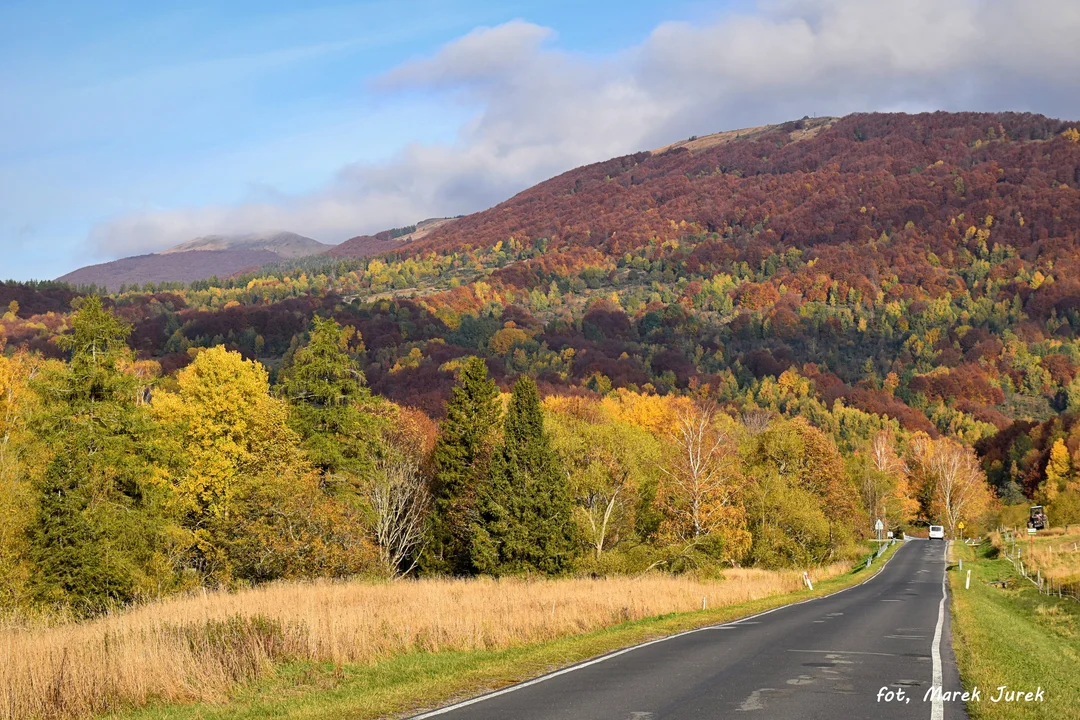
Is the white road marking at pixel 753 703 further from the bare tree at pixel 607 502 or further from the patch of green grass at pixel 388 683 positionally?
the bare tree at pixel 607 502

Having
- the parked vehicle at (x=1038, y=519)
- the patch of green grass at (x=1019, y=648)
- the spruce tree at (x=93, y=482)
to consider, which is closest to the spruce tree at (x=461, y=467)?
the spruce tree at (x=93, y=482)

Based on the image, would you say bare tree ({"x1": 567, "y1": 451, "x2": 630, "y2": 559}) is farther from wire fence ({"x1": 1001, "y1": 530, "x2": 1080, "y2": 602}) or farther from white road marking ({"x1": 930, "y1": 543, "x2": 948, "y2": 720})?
white road marking ({"x1": 930, "y1": 543, "x2": 948, "y2": 720})

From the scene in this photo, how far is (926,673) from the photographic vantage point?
593 inches

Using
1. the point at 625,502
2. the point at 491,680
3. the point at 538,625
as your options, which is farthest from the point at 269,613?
the point at 625,502

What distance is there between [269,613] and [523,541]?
36.5 metres

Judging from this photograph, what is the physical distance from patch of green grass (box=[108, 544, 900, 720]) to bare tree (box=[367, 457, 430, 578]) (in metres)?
33.0

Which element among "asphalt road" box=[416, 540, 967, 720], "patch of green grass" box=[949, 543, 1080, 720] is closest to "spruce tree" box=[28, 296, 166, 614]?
"asphalt road" box=[416, 540, 967, 720]

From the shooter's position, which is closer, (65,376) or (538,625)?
(538,625)

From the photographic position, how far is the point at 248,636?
51.0 feet

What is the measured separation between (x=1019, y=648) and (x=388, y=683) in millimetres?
13961

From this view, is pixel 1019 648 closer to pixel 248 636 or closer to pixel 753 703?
pixel 753 703

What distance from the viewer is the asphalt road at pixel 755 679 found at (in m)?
11.4

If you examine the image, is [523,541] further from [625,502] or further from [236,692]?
[236,692]

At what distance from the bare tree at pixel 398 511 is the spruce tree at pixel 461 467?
1326 mm
